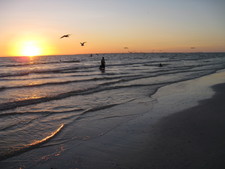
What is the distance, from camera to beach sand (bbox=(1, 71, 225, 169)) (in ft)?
15.4

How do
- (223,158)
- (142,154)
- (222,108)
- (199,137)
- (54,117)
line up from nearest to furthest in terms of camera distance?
(223,158), (142,154), (199,137), (54,117), (222,108)

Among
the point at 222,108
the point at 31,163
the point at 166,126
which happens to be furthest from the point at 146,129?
the point at 222,108

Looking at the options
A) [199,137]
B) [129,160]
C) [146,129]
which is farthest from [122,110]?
[129,160]

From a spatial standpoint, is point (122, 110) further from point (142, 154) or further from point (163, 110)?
point (142, 154)

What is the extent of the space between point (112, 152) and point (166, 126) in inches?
102

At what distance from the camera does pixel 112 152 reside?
5305 millimetres

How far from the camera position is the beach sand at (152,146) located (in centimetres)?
470

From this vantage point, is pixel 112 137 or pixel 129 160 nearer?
pixel 129 160

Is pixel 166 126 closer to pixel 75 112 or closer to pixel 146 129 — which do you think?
pixel 146 129

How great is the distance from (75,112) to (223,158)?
613cm

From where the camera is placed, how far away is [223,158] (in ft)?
15.5

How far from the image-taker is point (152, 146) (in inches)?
220

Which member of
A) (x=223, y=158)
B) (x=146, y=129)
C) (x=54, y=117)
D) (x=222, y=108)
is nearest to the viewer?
(x=223, y=158)

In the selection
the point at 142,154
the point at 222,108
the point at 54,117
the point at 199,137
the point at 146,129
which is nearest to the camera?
the point at 142,154
